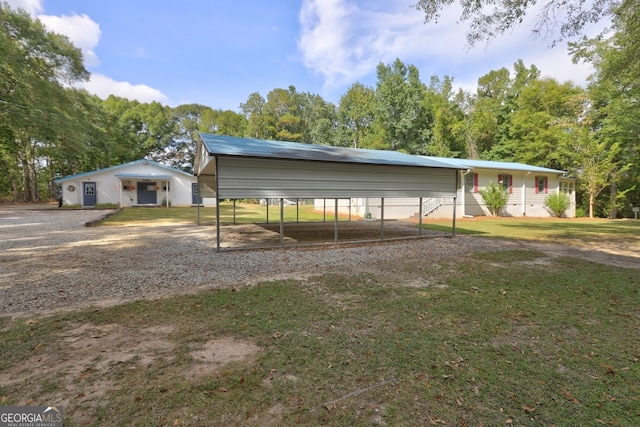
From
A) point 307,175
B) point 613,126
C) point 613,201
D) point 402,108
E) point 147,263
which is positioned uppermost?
point 402,108

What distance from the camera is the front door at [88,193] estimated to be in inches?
1046

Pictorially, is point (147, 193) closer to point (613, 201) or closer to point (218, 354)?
point (218, 354)

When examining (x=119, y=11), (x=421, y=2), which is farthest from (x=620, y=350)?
(x=119, y=11)

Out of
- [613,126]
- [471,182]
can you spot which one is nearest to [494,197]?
[471,182]

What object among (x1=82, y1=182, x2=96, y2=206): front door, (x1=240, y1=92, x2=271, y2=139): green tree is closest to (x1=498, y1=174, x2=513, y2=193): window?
(x1=240, y1=92, x2=271, y2=139): green tree

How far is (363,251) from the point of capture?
8.77m

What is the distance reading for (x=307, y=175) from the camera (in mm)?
8992

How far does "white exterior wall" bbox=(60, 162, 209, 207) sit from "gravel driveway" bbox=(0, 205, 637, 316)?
1835 centimetres

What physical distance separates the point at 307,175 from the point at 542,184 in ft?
79.0

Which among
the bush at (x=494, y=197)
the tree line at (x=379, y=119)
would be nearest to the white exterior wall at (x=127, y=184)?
the tree line at (x=379, y=119)

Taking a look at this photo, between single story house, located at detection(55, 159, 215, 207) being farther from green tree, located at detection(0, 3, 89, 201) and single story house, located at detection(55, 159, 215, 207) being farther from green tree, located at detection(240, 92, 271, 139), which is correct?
green tree, located at detection(240, 92, 271, 139)

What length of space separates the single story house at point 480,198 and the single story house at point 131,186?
15.5 m

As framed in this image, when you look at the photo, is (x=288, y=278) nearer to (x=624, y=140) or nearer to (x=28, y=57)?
(x=28, y=57)

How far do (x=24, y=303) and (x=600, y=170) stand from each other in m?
31.5
